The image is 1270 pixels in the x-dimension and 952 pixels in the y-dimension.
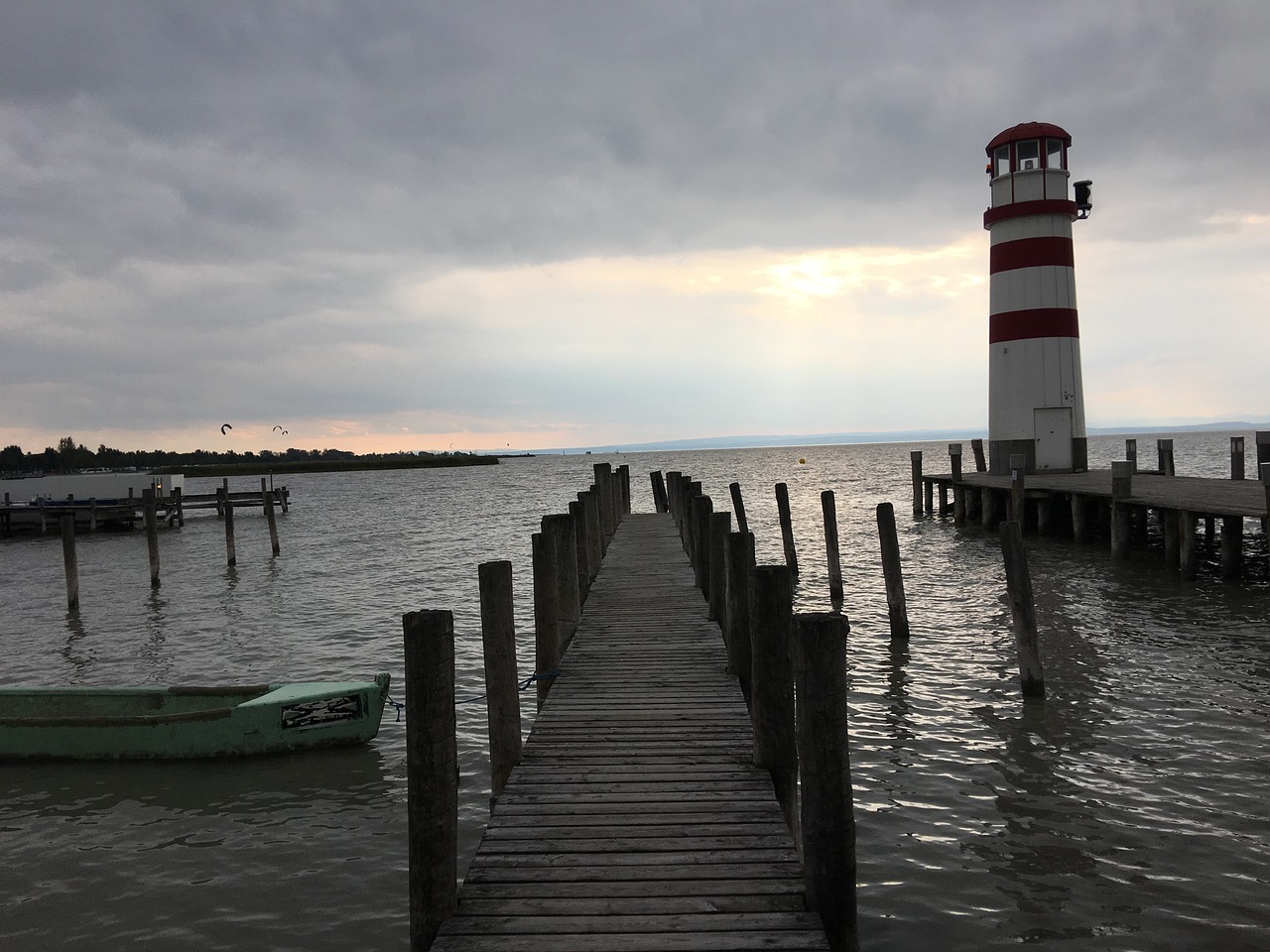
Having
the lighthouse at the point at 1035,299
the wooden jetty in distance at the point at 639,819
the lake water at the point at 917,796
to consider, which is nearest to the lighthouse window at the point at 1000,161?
the lighthouse at the point at 1035,299

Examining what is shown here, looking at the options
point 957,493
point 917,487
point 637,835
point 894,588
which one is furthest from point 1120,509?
point 637,835

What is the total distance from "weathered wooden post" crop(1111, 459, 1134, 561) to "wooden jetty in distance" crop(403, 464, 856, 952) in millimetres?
14456

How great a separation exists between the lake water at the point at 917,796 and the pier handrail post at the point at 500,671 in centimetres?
105

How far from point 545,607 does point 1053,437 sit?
73.2 ft

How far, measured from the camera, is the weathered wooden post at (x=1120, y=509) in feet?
60.6

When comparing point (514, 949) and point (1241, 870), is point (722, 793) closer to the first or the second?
point (514, 949)

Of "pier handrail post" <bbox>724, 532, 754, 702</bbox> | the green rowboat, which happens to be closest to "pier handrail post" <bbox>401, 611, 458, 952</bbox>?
"pier handrail post" <bbox>724, 532, 754, 702</bbox>

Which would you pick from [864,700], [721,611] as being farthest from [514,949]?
[864,700]

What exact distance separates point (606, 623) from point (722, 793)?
505cm

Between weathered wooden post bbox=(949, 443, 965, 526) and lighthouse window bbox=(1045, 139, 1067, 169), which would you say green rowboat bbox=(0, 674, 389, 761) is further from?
lighthouse window bbox=(1045, 139, 1067, 169)

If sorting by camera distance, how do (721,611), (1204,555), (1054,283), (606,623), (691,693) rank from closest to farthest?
(691,693) < (721,611) < (606,623) < (1204,555) < (1054,283)

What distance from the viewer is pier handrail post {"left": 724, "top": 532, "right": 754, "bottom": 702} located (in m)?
7.42

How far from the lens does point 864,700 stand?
33.4 ft

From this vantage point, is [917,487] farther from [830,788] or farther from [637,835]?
[830,788]
